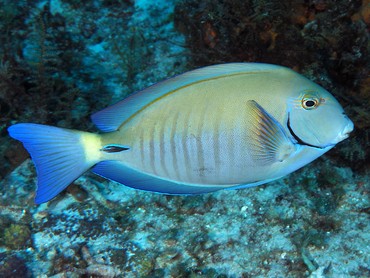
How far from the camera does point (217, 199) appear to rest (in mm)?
3287

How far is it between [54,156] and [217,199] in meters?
1.82

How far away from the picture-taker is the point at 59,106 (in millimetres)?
3744

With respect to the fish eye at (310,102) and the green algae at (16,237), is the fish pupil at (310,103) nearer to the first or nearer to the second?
the fish eye at (310,102)

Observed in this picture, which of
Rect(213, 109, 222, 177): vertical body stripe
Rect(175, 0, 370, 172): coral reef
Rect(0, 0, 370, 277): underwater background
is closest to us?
Rect(213, 109, 222, 177): vertical body stripe

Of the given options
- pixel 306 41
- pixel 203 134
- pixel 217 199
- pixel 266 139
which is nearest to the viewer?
pixel 266 139

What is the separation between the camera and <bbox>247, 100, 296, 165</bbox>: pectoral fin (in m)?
1.73

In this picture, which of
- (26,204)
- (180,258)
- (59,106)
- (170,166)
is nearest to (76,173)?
(170,166)

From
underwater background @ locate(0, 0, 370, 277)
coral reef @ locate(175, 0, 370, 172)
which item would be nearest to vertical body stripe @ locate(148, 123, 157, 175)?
underwater background @ locate(0, 0, 370, 277)

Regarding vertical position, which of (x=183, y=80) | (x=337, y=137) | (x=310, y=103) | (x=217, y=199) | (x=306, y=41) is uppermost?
(x=306, y=41)

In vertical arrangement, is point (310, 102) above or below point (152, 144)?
above

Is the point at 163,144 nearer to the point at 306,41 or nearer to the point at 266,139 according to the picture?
the point at 266,139

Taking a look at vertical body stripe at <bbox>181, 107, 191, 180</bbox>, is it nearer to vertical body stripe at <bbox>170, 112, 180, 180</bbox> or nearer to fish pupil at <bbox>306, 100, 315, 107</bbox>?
vertical body stripe at <bbox>170, 112, 180, 180</bbox>

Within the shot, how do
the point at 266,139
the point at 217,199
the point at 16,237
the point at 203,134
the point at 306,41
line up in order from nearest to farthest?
the point at 266,139 → the point at 203,134 → the point at 16,237 → the point at 217,199 → the point at 306,41

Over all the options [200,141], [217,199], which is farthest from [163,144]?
[217,199]
